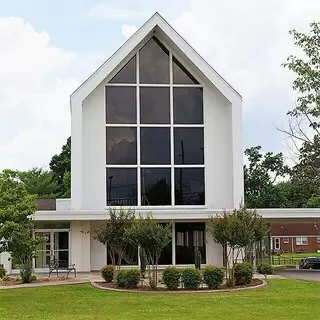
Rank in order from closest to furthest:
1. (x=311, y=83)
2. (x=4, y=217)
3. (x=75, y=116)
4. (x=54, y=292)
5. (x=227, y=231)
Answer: (x=311, y=83) < (x=54, y=292) < (x=227, y=231) < (x=4, y=217) < (x=75, y=116)

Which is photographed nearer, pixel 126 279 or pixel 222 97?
pixel 126 279

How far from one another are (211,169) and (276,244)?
39.5 meters

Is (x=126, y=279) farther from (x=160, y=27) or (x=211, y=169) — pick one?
(x=160, y=27)

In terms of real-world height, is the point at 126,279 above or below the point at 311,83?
below

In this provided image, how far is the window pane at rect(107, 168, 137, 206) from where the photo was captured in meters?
30.9

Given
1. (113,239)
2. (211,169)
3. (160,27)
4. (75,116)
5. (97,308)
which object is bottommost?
(97,308)

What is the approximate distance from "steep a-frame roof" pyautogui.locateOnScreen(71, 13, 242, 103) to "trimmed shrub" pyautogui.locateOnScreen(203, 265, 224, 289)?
13181 millimetres

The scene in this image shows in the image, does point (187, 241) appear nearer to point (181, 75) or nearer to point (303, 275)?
point (303, 275)

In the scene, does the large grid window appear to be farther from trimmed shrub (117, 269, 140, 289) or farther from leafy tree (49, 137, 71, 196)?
leafy tree (49, 137, 71, 196)

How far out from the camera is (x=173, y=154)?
31547 millimetres

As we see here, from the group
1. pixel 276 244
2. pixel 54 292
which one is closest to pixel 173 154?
pixel 54 292

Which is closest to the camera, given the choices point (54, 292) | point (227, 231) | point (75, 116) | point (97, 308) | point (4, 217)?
point (97, 308)

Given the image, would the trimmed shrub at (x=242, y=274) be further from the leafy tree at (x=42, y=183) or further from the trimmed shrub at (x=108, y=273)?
the leafy tree at (x=42, y=183)

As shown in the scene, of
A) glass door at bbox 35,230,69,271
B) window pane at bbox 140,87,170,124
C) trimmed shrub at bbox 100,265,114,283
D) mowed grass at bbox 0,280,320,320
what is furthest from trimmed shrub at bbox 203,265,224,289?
window pane at bbox 140,87,170,124
